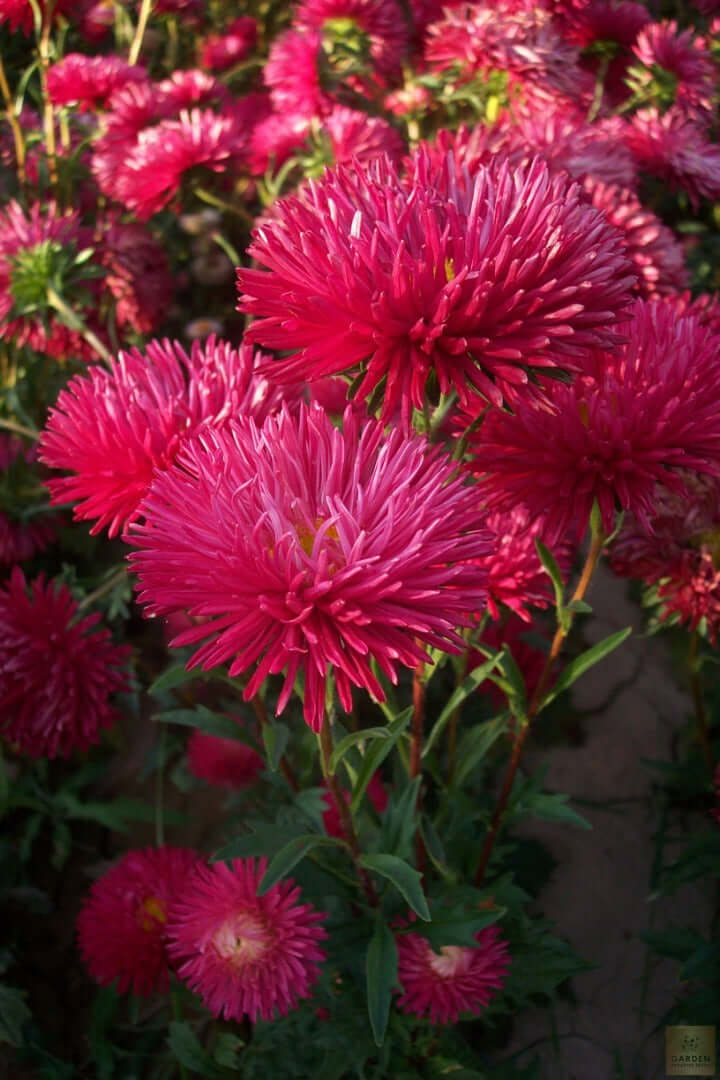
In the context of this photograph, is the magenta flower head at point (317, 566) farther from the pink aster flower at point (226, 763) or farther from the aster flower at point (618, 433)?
the pink aster flower at point (226, 763)

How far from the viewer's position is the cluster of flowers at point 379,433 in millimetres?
536

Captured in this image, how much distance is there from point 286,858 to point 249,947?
20cm

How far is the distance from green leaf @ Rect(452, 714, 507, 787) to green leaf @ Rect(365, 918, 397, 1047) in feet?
0.59

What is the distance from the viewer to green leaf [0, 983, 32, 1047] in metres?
1.13

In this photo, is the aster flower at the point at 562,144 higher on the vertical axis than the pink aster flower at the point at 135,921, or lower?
higher

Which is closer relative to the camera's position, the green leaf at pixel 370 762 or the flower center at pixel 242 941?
the green leaf at pixel 370 762

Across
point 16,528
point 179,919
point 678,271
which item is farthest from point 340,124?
point 179,919

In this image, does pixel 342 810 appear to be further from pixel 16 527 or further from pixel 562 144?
pixel 16 527

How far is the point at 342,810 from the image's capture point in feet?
2.57

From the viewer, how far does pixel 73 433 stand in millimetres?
717

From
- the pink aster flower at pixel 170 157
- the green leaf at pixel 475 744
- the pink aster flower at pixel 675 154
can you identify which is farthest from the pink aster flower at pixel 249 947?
the pink aster flower at pixel 675 154

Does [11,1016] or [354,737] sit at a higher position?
[354,737]

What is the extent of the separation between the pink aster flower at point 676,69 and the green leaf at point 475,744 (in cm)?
110

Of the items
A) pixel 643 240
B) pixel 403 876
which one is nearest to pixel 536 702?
pixel 403 876
